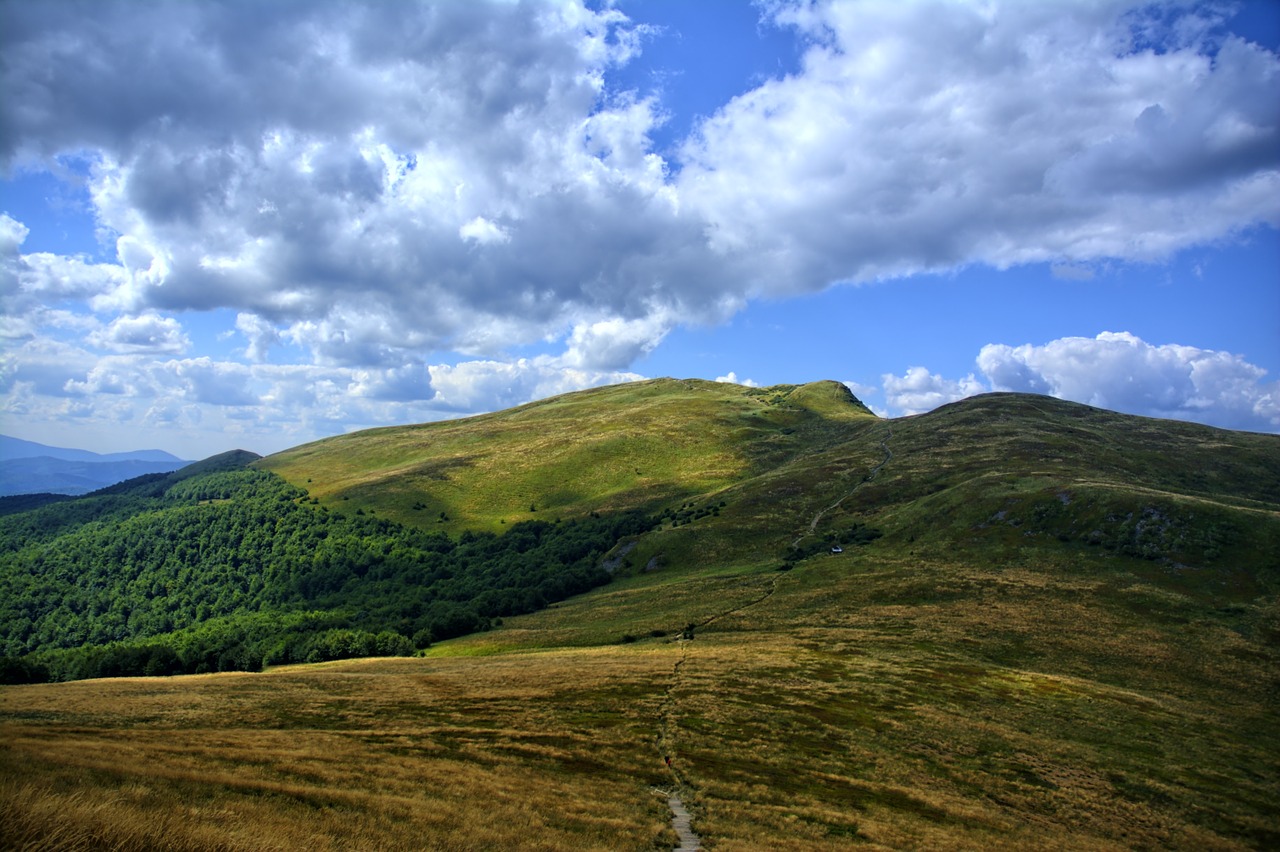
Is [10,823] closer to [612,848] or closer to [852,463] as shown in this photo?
[612,848]

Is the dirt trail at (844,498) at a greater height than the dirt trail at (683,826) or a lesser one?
greater

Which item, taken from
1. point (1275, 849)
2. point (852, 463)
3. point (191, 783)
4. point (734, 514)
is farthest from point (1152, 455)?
point (191, 783)

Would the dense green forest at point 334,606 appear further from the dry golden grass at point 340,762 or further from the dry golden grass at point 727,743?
the dry golden grass at point 340,762

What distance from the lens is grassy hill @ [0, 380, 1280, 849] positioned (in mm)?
24609

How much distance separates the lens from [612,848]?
24.2 meters

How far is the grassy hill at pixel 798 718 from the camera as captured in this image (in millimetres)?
24609

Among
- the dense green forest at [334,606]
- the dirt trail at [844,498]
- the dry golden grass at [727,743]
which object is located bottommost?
the dense green forest at [334,606]

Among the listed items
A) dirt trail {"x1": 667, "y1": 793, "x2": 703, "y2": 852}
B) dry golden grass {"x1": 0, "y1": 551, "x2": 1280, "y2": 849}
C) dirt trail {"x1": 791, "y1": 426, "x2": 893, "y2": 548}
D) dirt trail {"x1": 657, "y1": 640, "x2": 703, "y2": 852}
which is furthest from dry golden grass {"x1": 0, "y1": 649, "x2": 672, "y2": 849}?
dirt trail {"x1": 791, "y1": 426, "x2": 893, "y2": 548}

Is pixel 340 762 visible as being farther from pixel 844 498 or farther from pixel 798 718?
pixel 844 498

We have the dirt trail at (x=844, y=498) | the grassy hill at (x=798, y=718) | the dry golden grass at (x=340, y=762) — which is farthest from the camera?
the dirt trail at (x=844, y=498)

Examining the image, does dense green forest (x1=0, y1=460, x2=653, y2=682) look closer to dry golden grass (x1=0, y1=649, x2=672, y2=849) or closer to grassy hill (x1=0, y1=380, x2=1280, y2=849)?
grassy hill (x1=0, y1=380, x2=1280, y2=849)

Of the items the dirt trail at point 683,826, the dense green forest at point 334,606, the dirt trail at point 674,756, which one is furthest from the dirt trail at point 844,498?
the dirt trail at point 683,826

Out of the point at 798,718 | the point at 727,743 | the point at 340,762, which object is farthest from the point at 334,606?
the point at 727,743

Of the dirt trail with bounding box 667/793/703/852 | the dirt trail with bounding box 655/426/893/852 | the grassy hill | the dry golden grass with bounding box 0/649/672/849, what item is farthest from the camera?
the dirt trail with bounding box 655/426/893/852
